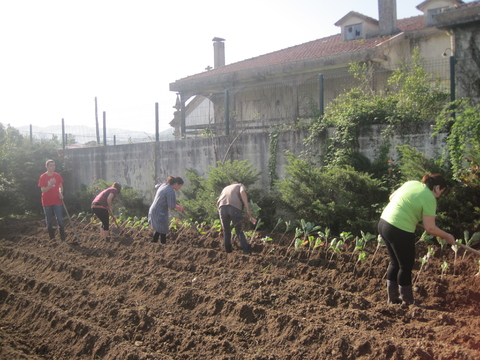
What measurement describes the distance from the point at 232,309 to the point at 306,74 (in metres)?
12.3

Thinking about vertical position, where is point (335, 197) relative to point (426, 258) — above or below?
above

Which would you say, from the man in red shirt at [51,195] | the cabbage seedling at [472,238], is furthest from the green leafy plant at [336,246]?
the man in red shirt at [51,195]

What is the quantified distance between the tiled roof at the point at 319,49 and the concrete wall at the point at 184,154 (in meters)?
6.11

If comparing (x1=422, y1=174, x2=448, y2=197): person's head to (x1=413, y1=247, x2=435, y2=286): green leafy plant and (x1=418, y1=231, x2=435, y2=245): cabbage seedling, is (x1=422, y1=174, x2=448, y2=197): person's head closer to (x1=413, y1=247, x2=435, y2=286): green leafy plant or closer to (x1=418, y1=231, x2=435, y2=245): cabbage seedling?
(x1=413, y1=247, x2=435, y2=286): green leafy plant

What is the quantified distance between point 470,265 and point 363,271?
1344mm

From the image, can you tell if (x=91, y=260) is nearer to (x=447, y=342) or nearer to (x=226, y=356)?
(x=226, y=356)

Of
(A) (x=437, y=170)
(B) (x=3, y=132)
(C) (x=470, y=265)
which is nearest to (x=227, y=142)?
(A) (x=437, y=170)

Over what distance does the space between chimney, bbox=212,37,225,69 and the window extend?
8.64m

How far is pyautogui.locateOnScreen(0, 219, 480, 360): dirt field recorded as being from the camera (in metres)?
4.40

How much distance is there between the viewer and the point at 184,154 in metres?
12.4

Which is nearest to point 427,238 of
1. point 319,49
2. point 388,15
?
point 388,15

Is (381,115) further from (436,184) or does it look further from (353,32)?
(353,32)

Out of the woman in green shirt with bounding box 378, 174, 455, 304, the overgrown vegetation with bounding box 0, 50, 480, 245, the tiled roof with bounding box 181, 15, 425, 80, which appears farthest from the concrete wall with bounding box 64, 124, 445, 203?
the tiled roof with bounding box 181, 15, 425, 80

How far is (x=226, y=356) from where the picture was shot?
4.37m
